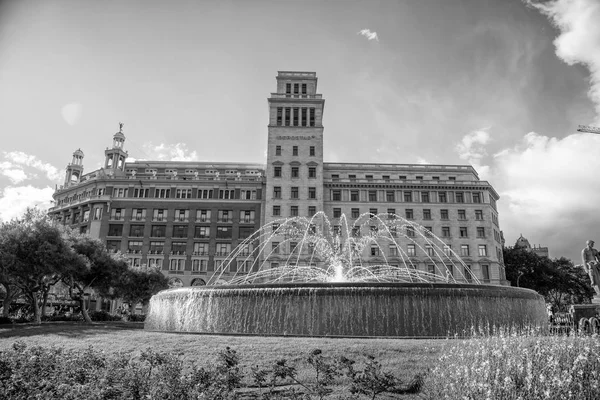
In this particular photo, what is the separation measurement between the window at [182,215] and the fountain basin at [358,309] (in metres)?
56.4

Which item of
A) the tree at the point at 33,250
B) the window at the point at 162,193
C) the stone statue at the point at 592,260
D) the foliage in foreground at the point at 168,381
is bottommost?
the foliage in foreground at the point at 168,381

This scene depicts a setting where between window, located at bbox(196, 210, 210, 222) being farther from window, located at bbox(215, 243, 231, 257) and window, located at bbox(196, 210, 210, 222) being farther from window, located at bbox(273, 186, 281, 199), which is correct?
window, located at bbox(273, 186, 281, 199)

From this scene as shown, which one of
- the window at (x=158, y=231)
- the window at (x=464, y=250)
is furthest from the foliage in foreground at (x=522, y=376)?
the window at (x=158, y=231)

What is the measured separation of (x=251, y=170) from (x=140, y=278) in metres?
39.2

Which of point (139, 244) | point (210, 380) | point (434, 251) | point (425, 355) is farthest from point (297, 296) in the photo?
point (139, 244)

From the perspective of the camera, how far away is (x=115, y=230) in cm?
7262

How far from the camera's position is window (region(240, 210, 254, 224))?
2842 inches

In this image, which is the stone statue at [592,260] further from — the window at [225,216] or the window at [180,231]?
the window at [180,231]

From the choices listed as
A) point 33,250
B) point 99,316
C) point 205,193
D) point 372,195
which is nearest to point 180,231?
point 205,193

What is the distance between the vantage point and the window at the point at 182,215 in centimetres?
7262

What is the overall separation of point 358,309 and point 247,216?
188 feet

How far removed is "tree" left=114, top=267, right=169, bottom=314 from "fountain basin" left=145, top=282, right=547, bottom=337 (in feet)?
111

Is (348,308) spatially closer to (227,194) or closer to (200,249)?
(200,249)

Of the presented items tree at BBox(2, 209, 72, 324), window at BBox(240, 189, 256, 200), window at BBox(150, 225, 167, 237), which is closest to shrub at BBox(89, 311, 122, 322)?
tree at BBox(2, 209, 72, 324)
